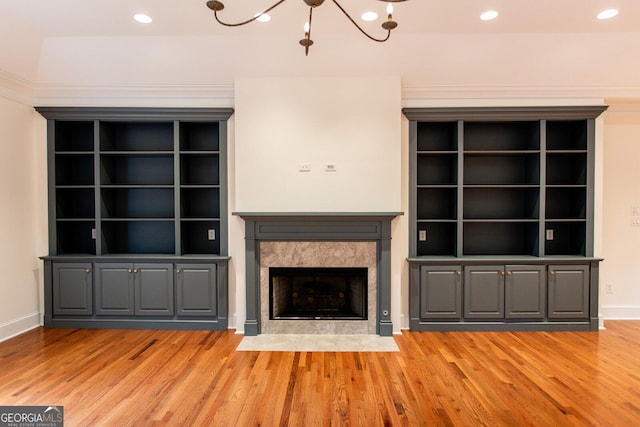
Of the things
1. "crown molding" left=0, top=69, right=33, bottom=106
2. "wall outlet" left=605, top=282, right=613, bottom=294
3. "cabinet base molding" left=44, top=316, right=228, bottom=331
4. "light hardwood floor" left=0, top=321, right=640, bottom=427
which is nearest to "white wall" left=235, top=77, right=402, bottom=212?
"cabinet base molding" left=44, top=316, right=228, bottom=331

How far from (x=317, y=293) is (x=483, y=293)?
1.92 meters

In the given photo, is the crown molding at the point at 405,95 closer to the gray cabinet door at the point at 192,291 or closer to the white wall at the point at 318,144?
the white wall at the point at 318,144

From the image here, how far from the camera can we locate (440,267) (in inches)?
157

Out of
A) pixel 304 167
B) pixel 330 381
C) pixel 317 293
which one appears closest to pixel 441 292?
pixel 317 293

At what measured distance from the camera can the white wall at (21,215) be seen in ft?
12.2

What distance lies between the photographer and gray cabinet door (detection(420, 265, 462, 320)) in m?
3.97

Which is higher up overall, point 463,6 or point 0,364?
point 463,6

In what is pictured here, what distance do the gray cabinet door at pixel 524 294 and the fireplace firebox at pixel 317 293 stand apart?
167cm

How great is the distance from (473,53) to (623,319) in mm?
3828

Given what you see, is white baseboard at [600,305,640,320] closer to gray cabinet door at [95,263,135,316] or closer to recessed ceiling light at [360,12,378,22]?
recessed ceiling light at [360,12,378,22]

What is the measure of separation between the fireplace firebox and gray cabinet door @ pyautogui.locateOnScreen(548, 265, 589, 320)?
2.17 meters

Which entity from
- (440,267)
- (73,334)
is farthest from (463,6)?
(73,334)

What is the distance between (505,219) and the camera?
4074 mm

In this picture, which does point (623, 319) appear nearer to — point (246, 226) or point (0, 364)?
point (246, 226)
